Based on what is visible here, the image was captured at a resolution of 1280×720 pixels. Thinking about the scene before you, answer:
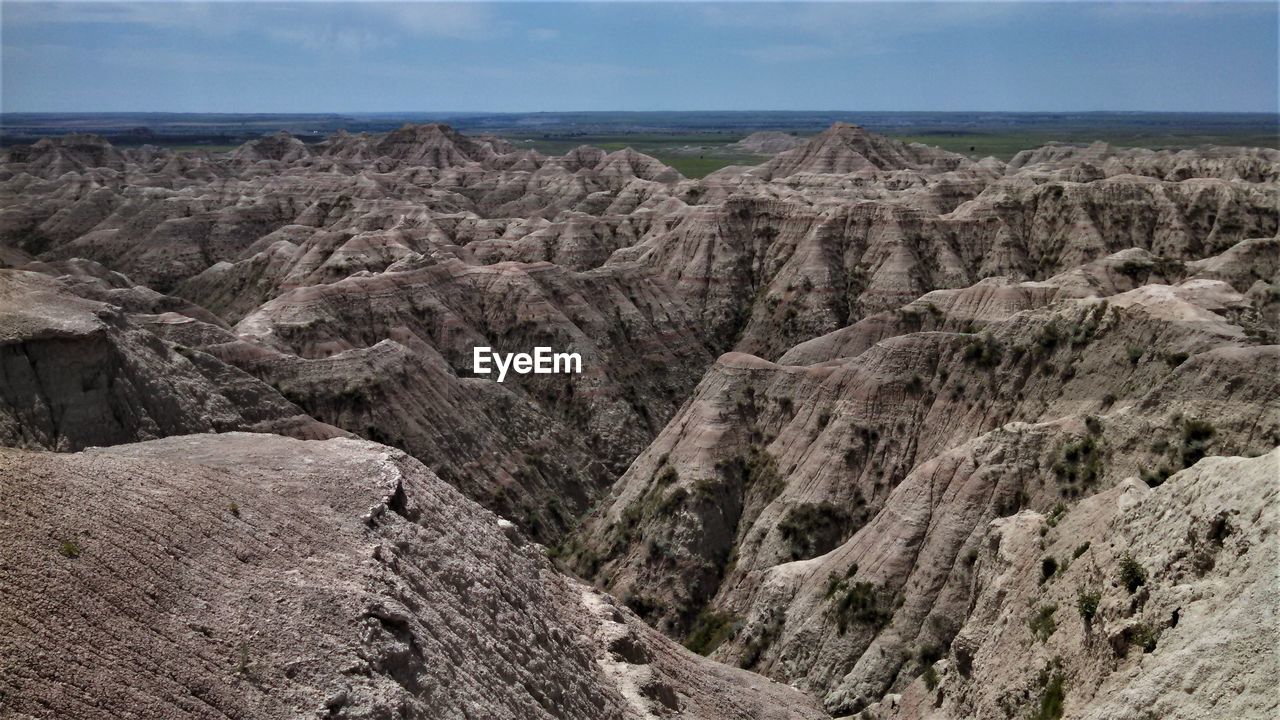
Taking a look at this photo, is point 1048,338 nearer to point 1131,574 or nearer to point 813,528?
point 813,528

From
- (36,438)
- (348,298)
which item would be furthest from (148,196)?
(36,438)

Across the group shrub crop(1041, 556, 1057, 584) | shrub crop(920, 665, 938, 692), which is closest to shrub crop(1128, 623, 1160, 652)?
shrub crop(1041, 556, 1057, 584)

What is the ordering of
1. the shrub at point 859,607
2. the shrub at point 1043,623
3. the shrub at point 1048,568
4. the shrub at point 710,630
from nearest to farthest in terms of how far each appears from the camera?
1. the shrub at point 1043,623
2. the shrub at point 1048,568
3. the shrub at point 859,607
4. the shrub at point 710,630

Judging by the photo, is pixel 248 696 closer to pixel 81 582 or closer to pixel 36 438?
pixel 81 582

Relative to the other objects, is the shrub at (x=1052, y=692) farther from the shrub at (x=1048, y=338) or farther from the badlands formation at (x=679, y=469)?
the shrub at (x=1048, y=338)

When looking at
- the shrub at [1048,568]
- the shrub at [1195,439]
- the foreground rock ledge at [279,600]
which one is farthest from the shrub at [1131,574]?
the shrub at [1195,439]

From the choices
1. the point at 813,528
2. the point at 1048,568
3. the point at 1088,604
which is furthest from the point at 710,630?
the point at 1088,604
